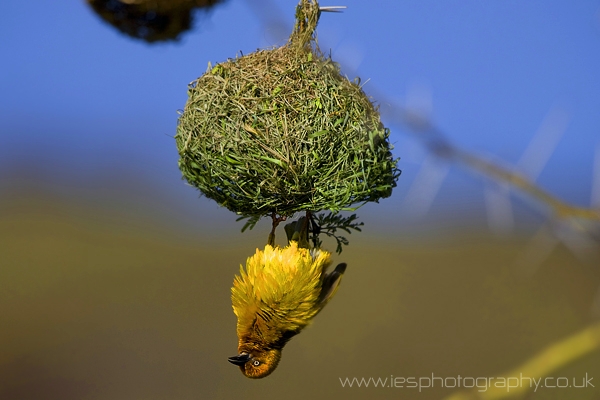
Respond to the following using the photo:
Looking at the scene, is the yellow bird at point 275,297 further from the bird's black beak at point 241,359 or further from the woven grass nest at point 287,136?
the woven grass nest at point 287,136

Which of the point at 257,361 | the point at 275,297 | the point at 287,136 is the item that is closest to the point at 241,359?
the point at 257,361

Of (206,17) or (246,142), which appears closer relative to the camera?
(246,142)

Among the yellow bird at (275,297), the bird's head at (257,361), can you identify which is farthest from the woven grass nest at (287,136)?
the bird's head at (257,361)

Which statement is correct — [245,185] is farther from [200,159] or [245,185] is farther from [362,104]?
[362,104]

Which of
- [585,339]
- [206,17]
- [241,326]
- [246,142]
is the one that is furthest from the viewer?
[206,17]

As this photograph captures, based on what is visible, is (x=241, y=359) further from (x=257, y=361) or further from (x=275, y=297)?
(x=275, y=297)

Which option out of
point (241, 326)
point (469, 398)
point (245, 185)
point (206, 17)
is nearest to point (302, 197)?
point (245, 185)

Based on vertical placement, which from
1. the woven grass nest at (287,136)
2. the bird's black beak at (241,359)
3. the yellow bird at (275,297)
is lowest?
the bird's black beak at (241,359)
